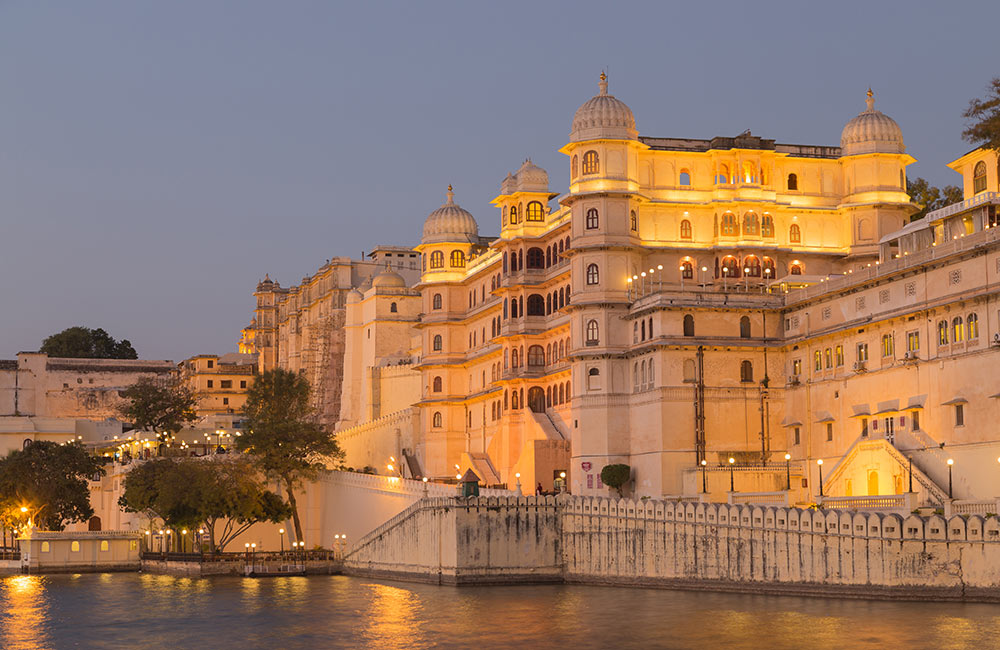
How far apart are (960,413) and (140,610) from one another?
33710 mm

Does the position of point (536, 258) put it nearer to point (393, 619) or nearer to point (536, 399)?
point (536, 399)

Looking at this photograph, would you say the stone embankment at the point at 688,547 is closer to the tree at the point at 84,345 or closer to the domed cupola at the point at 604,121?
the domed cupola at the point at 604,121

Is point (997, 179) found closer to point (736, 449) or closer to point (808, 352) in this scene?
point (808, 352)

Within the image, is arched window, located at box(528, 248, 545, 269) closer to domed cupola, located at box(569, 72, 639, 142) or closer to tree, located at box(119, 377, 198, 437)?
domed cupola, located at box(569, 72, 639, 142)

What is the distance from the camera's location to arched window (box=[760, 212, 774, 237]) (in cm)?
8144

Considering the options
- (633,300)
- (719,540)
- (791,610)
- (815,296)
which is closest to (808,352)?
(815,296)

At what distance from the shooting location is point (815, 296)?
237ft

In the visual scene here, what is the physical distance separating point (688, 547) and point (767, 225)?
26.1 metres

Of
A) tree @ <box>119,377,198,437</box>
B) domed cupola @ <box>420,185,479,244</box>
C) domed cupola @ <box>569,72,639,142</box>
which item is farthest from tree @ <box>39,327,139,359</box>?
domed cupola @ <box>569,72,639,142</box>

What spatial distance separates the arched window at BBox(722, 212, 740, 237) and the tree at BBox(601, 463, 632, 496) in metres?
14.1

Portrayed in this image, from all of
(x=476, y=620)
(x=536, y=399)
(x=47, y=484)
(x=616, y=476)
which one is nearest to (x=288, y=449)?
(x=536, y=399)

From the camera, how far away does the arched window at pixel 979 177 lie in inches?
2862

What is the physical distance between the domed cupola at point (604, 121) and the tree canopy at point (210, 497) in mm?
26194

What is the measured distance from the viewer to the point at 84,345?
179 meters
